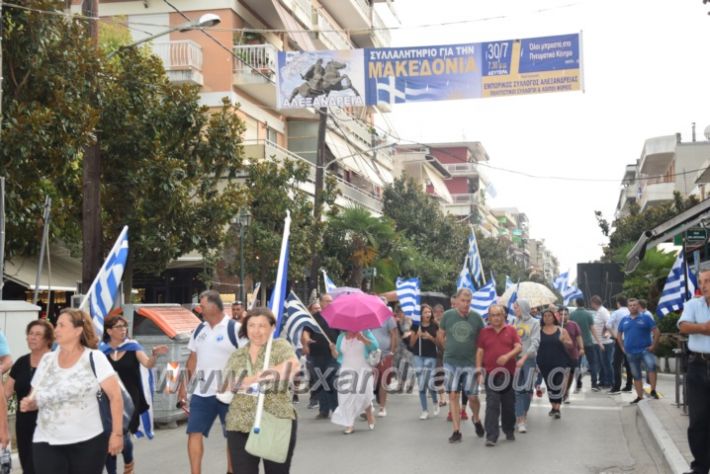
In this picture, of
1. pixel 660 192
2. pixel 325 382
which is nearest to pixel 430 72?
pixel 325 382

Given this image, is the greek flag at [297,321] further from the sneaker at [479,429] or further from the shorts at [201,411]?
the shorts at [201,411]

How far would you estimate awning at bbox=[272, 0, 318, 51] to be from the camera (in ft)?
113

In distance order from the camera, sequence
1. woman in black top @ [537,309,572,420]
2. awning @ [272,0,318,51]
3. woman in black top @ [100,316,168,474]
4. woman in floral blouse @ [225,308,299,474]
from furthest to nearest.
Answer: awning @ [272,0,318,51], woman in black top @ [537,309,572,420], woman in black top @ [100,316,168,474], woman in floral blouse @ [225,308,299,474]

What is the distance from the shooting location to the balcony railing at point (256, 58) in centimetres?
3319

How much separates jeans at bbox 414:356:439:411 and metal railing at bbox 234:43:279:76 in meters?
19.8

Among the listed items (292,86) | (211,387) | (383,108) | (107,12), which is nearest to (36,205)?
(292,86)

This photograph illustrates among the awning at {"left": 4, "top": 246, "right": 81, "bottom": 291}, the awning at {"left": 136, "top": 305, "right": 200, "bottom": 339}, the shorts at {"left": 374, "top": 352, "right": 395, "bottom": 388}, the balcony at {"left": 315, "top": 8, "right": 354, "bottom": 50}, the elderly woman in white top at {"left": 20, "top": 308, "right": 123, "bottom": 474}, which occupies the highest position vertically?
the balcony at {"left": 315, "top": 8, "right": 354, "bottom": 50}

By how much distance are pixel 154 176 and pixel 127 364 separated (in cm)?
A: 1140

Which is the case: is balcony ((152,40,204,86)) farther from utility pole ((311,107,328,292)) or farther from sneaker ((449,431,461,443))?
sneaker ((449,431,461,443))

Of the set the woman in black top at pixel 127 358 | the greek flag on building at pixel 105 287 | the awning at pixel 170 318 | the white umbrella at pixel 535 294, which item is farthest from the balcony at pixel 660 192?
the woman in black top at pixel 127 358

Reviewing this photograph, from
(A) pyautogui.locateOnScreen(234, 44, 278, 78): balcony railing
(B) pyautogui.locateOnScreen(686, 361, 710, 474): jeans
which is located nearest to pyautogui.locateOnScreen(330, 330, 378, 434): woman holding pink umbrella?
(B) pyautogui.locateOnScreen(686, 361, 710, 474): jeans

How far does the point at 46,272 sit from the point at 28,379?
16.4 meters

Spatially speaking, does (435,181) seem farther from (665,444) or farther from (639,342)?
(665,444)

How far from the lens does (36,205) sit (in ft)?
54.9
